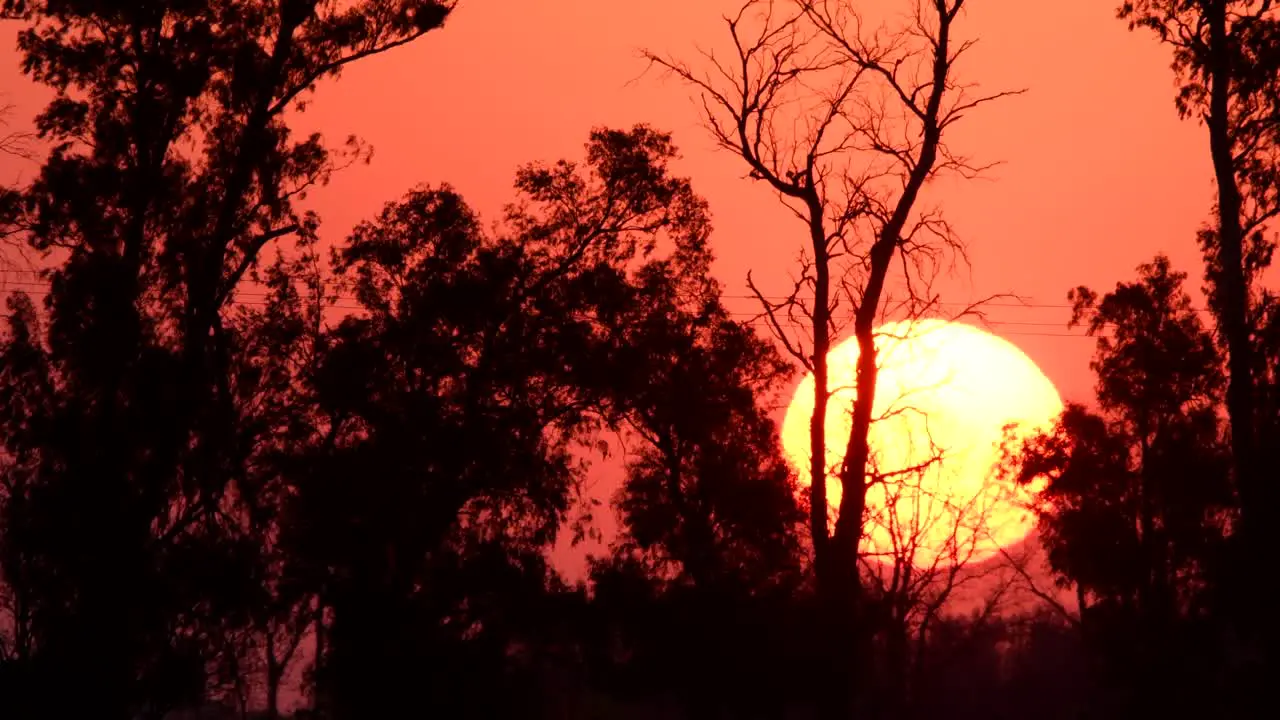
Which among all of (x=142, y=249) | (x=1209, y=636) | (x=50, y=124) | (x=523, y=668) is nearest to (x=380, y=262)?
(x=142, y=249)

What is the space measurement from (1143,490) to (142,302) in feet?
119

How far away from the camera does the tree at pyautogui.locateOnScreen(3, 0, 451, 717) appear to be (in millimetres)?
29000

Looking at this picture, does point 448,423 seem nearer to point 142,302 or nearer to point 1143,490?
point 142,302

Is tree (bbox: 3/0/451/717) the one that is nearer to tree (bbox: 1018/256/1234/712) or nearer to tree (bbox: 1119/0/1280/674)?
tree (bbox: 1119/0/1280/674)

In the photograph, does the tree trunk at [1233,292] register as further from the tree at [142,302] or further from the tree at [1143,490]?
the tree at [1143,490]

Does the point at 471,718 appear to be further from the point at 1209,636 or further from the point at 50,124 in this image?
the point at 1209,636

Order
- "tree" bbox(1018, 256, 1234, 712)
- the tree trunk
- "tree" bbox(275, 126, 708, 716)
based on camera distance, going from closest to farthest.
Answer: the tree trunk, "tree" bbox(275, 126, 708, 716), "tree" bbox(1018, 256, 1234, 712)

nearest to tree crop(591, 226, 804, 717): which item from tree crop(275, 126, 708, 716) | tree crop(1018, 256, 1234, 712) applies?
tree crop(275, 126, 708, 716)

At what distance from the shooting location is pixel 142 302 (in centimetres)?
3180

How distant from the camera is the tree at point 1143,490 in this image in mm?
51719

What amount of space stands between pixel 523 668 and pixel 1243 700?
68.1 feet

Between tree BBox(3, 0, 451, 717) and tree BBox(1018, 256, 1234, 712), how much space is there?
3131cm

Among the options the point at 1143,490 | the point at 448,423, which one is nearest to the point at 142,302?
the point at 448,423

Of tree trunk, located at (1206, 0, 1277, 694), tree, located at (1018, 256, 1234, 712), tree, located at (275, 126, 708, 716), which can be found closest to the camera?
tree trunk, located at (1206, 0, 1277, 694)
